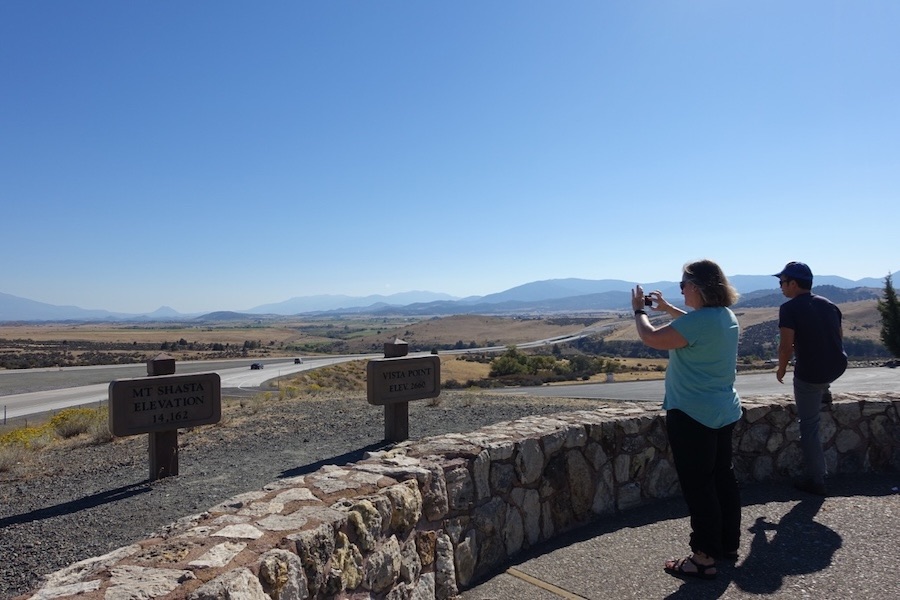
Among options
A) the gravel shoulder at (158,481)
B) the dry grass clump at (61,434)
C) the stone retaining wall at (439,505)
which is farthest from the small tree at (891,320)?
the dry grass clump at (61,434)

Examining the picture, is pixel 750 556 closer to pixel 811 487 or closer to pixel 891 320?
pixel 811 487

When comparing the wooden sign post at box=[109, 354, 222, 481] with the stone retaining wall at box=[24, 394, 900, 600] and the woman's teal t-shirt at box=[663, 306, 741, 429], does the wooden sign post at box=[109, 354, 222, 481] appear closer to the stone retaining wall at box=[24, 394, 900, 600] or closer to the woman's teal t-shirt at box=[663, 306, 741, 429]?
the stone retaining wall at box=[24, 394, 900, 600]

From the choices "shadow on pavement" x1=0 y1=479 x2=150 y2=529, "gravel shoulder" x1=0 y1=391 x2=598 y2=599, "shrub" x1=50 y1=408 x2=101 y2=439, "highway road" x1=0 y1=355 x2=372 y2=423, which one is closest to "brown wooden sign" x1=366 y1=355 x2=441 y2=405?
"gravel shoulder" x1=0 y1=391 x2=598 y2=599

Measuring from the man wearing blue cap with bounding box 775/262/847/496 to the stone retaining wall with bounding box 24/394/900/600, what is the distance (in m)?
0.77

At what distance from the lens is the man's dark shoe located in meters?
4.79

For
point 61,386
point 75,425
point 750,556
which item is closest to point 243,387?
point 61,386

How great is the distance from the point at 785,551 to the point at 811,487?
4.33ft

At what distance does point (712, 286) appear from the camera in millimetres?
3422

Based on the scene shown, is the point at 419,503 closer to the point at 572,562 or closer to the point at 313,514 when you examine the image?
the point at 313,514

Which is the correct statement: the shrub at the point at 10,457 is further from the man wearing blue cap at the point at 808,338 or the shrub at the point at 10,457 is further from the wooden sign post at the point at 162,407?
the man wearing blue cap at the point at 808,338

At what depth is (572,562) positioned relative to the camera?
12.5ft

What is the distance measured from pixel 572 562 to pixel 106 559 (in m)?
2.65

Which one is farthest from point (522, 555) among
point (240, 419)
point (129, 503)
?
point (240, 419)

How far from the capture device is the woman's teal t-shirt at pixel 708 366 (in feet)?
11.0
